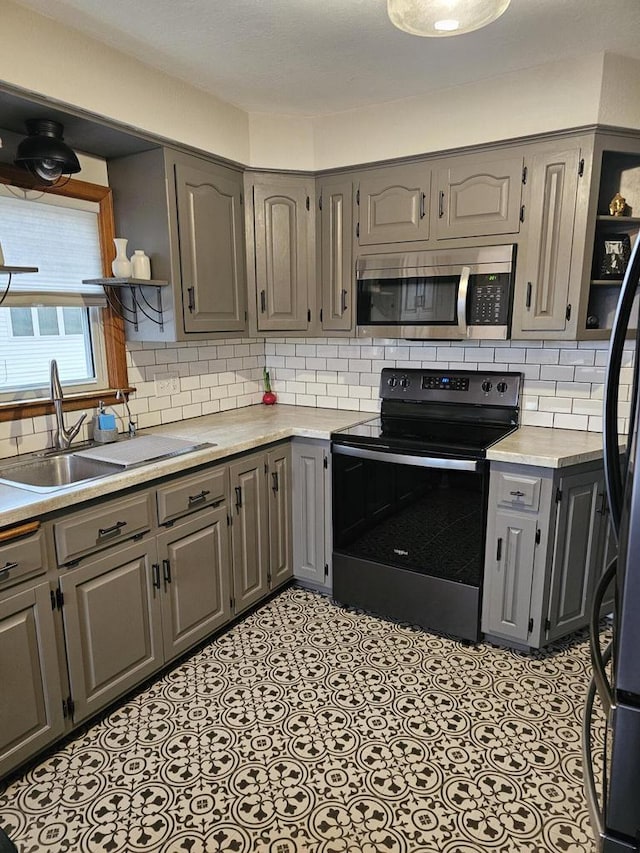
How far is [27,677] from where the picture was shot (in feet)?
5.85

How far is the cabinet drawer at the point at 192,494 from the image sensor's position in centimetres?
222

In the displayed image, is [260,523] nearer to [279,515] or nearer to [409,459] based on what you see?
[279,515]

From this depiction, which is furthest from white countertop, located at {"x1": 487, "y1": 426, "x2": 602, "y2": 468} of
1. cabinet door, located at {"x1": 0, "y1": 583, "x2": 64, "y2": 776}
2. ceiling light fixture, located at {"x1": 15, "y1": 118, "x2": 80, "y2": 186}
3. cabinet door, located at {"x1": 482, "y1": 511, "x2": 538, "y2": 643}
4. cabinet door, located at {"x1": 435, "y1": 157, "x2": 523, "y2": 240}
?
ceiling light fixture, located at {"x1": 15, "y1": 118, "x2": 80, "y2": 186}

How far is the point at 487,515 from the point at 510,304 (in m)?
1.00

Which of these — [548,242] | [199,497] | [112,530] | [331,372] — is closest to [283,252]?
[331,372]

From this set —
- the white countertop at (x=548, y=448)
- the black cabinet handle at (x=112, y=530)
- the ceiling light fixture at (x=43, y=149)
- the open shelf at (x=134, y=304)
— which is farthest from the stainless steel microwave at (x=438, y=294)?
the black cabinet handle at (x=112, y=530)

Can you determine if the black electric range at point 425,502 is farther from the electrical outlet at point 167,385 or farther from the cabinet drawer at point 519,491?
the electrical outlet at point 167,385

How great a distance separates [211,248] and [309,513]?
4.84ft

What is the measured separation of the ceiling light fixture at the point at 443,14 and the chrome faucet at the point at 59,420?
185 centimetres

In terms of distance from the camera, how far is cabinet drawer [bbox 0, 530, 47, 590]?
1.68 m

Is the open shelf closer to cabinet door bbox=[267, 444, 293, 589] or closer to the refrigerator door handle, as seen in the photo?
cabinet door bbox=[267, 444, 293, 589]

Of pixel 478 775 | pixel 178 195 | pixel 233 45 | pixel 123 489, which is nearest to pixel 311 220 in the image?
pixel 178 195

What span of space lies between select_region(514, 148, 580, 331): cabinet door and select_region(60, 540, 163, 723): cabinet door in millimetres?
2010

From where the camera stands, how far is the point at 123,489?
2.05 metres
